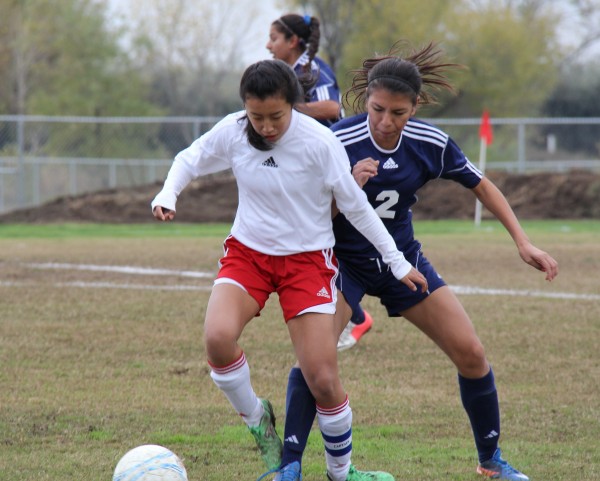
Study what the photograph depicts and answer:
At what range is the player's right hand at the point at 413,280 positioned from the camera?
3.91 meters

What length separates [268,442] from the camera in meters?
4.18

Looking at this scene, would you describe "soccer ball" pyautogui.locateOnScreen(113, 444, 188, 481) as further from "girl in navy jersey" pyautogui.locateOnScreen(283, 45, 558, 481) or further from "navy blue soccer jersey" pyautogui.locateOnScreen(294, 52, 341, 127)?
"navy blue soccer jersey" pyautogui.locateOnScreen(294, 52, 341, 127)

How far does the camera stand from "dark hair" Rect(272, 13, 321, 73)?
756 cm

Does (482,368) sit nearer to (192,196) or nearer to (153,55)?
(192,196)

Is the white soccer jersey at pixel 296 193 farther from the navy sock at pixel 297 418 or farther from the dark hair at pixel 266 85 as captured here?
the navy sock at pixel 297 418

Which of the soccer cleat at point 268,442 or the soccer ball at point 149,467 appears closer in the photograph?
the soccer ball at point 149,467

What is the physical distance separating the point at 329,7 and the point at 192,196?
23.2 ft

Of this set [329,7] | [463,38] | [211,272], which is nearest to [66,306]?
[211,272]

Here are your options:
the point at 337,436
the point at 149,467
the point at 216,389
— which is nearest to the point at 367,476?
the point at 337,436

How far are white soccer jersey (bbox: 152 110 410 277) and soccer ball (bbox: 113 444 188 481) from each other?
915mm

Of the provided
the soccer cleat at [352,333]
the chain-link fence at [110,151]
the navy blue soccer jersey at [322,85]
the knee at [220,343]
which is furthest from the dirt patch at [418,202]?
the knee at [220,343]

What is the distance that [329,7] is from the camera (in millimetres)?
24938

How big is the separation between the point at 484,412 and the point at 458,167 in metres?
1.08

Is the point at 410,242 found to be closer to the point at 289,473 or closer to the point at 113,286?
the point at 289,473
